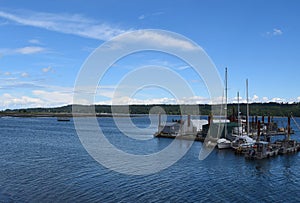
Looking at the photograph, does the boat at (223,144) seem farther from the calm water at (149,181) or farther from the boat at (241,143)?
the calm water at (149,181)

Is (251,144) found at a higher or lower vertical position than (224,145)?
higher

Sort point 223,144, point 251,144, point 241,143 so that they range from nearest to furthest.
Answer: point 251,144
point 241,143
point 223,144

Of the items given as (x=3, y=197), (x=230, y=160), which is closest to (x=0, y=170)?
(x=3, y=197)

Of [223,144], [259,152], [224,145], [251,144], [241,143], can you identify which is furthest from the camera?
[224,145]

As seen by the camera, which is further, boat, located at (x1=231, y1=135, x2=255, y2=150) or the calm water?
boat, located at (x1=231, y1=135, x2=255, y2=150)

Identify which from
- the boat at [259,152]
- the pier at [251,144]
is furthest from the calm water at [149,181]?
the pier at [251,144]

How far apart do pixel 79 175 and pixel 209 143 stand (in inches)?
1073

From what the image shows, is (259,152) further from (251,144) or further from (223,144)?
(223,144)

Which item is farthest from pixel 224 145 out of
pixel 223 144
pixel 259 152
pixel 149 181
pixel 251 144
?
pixel 149 181

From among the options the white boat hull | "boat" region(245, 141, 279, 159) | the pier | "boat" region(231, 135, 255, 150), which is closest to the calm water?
"boat" region(245, 141, 279, 159)

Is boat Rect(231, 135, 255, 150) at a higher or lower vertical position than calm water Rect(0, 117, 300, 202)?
higher

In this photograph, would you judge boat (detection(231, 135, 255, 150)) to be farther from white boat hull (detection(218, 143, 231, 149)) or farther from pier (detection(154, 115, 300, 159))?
white boat hull (detection(218, 143, 231, 149))

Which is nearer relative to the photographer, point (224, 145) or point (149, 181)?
point (149, 181)

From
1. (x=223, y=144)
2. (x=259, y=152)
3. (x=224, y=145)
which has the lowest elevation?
(x=259, y=152)
